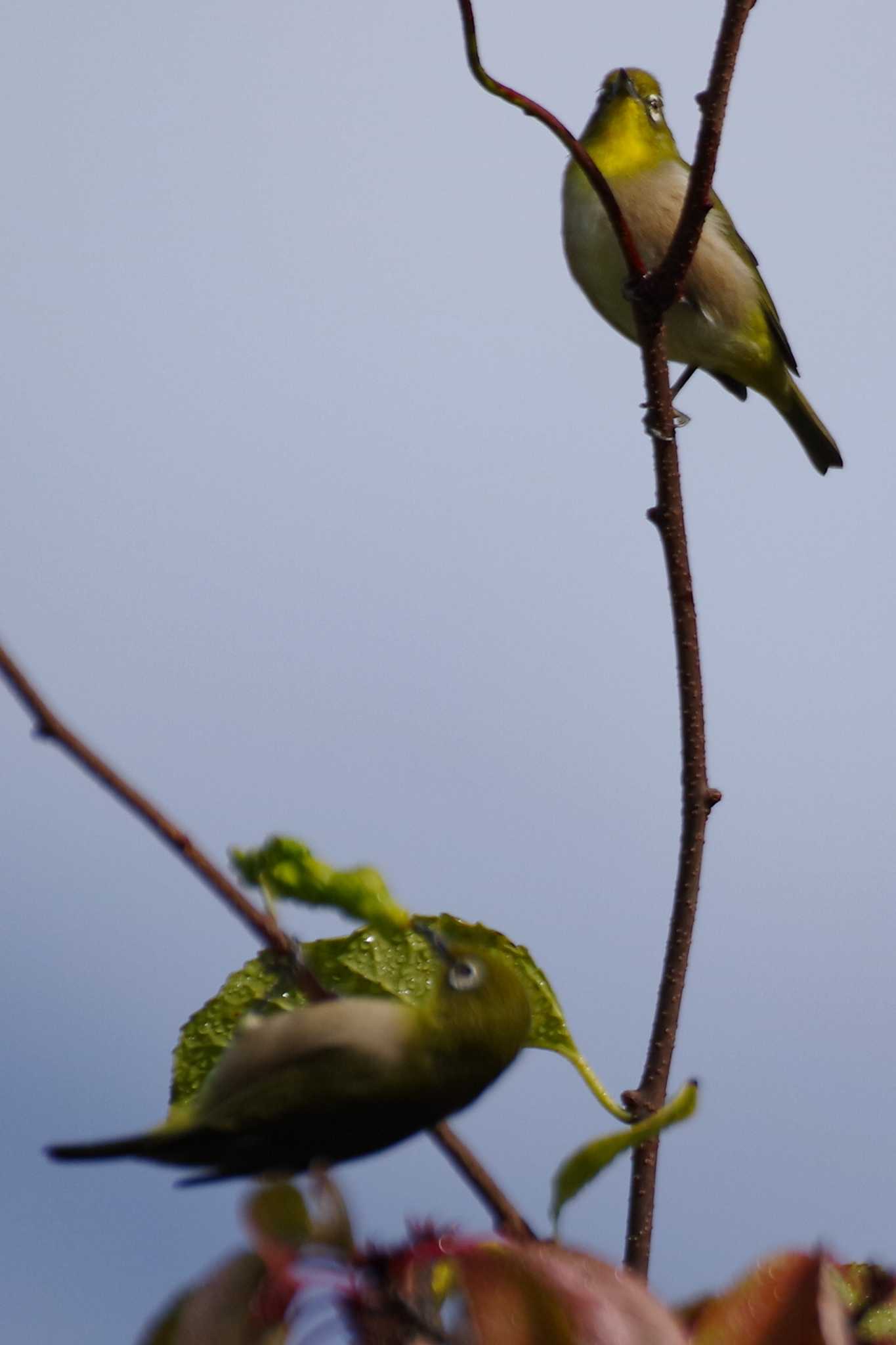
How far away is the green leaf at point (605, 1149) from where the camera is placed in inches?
48.3

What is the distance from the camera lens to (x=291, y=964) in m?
1.66

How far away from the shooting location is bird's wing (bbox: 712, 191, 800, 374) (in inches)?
225

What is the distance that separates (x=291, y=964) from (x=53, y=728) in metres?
0.44

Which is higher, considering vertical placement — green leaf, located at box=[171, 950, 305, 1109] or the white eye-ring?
green leaf, located at box=[171, 950, 305, 1109]

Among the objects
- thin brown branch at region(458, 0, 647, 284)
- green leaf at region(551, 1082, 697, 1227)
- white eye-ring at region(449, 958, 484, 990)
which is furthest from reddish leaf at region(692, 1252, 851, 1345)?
thin brown branch at region(458, 0, 647, 284)

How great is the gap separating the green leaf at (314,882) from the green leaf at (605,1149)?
408mm

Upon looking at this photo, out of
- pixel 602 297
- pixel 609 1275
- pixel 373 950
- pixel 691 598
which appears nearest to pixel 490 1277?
pixel 609 1275

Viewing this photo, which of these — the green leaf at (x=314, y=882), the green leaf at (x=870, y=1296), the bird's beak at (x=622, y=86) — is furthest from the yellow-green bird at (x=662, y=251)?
the green leaf at (x=870, y=1296)

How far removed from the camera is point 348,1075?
1639 millimetres

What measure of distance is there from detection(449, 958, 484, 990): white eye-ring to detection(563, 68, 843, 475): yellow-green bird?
3.68 metres

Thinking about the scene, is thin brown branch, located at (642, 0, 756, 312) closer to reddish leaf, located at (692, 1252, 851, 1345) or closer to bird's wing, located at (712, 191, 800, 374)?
reddish leaf, located at (692, 1252, 851, 1345)

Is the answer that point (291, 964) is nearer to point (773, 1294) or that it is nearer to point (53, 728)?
point (53, 728)

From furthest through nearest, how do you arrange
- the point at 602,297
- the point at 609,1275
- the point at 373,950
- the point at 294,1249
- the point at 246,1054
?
the point at 602,297 < the point at 373,950 < the point at 246,1054 < the point at 294,1249 < the point at 609,1275

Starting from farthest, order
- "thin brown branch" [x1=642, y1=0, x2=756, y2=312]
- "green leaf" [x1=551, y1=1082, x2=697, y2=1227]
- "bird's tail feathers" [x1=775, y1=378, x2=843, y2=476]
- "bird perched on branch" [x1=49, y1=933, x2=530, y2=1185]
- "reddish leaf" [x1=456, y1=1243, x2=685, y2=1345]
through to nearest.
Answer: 1. "bird's tail feathers" [x1=775, y1=378, x2=843, y2=476]
2. "thin brown branch" [x1=642, y1=0, x2=756, y2=312]
3. "bird perched on branch" [x1=49, y1=933, x2=530, y2=1185]
4. "green leaf" [x1=551, y1=1082, x2=697, y2=1227]
5. "reddish leaf" [x1=456, y1=1243, x2=685, y2=1345]
